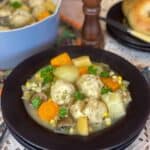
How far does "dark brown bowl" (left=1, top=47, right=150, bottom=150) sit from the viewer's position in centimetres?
68

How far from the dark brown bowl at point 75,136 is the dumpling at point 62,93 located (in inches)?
2.5

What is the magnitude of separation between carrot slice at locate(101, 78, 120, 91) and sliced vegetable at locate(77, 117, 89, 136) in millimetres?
98

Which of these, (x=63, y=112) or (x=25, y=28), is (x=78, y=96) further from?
(x=25, y=28)

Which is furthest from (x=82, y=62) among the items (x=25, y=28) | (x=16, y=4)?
(x=16, y=4)

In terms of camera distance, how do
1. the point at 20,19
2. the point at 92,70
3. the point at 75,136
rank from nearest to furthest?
the point at 75,136 → the point at 92,70 → the point at 20,19

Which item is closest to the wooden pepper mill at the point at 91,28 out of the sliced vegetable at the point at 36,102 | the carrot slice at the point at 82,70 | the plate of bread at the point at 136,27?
the plate of bread at the point at 136,27

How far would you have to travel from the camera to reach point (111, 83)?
0.79 metres

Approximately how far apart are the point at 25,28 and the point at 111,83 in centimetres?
21

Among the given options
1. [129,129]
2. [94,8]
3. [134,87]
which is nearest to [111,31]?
[94,8]

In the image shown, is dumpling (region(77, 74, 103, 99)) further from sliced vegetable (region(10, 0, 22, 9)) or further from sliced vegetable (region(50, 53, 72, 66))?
sliced vegetable (region(10, 0, 22, 9))

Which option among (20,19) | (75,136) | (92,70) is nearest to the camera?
(75,136)

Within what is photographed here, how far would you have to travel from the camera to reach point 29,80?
2.67 ft

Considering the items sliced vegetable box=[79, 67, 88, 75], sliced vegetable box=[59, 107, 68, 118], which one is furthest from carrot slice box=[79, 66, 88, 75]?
sliced vegetable box=[59, 107, 68, 118]

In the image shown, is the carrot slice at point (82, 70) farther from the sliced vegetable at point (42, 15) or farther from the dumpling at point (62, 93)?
the sliced vegetable at point (42, 15)
